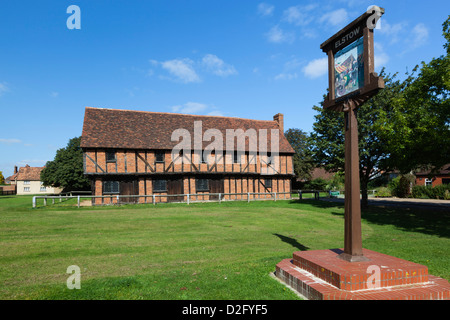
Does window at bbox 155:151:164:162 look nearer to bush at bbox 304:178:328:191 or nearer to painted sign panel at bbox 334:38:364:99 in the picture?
painted sign panel at bbox 334:38:364:99

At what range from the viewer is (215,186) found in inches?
1095

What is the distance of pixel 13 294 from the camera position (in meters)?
4.93

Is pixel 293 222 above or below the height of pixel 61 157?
below

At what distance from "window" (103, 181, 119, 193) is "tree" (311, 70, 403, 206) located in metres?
17.0

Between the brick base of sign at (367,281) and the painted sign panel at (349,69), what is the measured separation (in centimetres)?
340

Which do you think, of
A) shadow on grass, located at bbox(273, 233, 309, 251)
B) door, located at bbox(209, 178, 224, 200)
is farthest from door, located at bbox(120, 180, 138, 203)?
shadow on grass, located at bbox(273, 233, 309, 251)

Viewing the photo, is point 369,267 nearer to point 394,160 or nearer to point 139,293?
point 139,293

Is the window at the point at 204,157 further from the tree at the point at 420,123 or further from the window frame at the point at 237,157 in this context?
the tree at the point at 420,123

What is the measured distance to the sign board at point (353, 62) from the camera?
17.9 feet

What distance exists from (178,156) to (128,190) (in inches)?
211

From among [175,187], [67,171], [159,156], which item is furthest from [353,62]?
[67,171]

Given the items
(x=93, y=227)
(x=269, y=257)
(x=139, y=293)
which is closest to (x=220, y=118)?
(x=93, y=227)

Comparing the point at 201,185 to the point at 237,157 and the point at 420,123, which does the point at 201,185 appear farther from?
the point at 420,123

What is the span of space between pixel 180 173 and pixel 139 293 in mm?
21424
